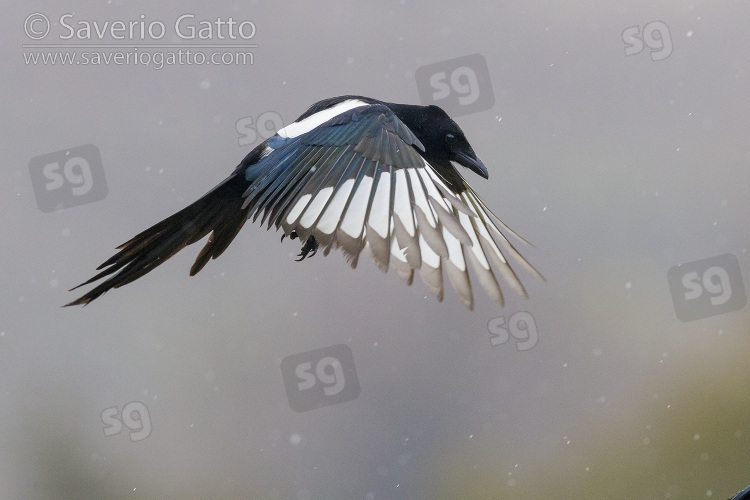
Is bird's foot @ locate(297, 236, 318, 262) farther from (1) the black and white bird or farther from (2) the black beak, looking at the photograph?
(2) the black beak

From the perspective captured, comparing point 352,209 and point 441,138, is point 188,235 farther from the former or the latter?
point 441,138

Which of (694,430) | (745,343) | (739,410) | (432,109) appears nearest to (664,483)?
(694,430)

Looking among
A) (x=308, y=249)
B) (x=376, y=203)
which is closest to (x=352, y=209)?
(x=376, y=203)

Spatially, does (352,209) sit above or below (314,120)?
below

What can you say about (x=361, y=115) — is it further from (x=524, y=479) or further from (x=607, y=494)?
(x=524, y=479)

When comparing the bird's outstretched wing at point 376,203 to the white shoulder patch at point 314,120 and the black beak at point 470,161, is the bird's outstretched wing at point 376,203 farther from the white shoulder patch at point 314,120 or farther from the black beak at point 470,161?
the black beak at point 470,161

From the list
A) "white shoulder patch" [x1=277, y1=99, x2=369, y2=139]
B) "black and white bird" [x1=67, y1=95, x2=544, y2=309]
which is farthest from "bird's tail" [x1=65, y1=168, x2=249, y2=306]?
"white shoulder patch" [x1=277, y1=99, x2=369, y2=139]

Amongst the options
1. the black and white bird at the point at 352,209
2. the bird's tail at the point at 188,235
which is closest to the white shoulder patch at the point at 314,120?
the black and white bird at the point at 352,209
